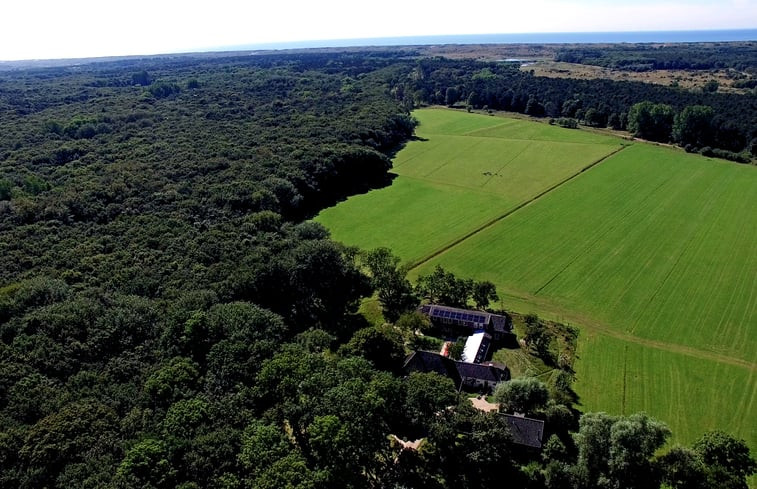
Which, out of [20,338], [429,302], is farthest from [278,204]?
[20,338]

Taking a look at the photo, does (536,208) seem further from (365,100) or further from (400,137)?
(365,100)

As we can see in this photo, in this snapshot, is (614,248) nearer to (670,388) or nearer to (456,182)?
(670,388)

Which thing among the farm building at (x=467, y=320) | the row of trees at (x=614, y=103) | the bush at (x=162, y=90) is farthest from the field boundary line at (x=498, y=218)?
the bush at (x=162, y=90)

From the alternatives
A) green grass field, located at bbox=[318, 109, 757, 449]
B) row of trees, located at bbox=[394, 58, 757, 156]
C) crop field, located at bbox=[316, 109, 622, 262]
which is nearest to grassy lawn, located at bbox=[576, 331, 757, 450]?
green grass field, located at bbox=[318, 109, 757, 449]

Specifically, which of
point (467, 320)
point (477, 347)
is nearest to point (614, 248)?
point (467, 320)

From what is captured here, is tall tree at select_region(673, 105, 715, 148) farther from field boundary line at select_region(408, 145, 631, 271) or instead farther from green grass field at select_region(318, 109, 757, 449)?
field boundary line at select_region(408, 145, 631, 271)

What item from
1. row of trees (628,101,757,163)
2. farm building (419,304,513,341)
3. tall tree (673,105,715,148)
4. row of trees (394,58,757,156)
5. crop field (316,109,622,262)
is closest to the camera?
farm building (419,304,513,341)
